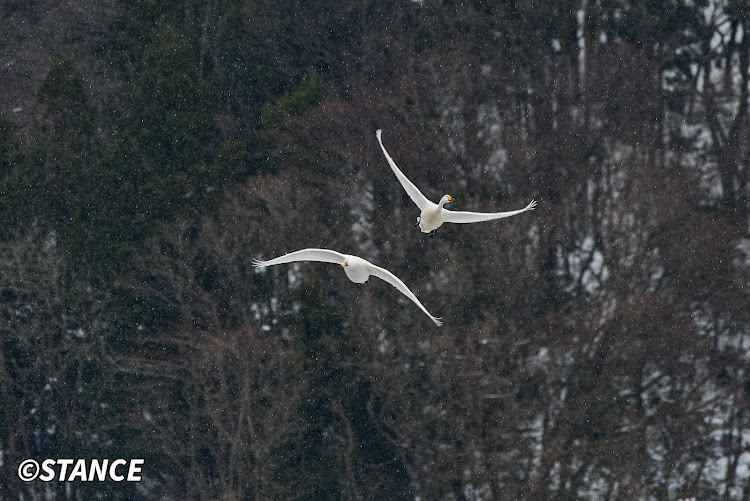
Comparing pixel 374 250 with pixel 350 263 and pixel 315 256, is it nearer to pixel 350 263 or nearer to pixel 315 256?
pixel 315 256

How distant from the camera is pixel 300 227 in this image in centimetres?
4328

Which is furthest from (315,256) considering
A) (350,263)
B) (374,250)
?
(374,250)

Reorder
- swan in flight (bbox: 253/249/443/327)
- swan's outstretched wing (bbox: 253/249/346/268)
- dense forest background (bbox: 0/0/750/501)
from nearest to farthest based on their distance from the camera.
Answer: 1. swan in flight (bbox: 253/249/443/327)
2. swan's outstretched wing (bbox: 253/249/346/268)
3. dense forest background (bbox: 0/0/750/501)

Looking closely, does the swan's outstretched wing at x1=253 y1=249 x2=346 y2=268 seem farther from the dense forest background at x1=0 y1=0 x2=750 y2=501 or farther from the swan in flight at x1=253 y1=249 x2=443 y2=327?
the dense forest background at x1=0 y1=0 x2=750 y2=501

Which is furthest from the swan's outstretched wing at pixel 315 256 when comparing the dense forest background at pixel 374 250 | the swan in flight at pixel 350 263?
the dense forest background at pixel 374 250

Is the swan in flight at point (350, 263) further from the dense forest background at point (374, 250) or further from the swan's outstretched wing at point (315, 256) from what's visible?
the dense forest background at point (374, 250)

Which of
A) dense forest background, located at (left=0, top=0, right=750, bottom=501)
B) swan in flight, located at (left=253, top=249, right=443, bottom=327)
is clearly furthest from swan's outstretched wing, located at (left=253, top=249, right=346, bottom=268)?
dense forest background, located at (left=0, top=0, right=750, bottom=501)

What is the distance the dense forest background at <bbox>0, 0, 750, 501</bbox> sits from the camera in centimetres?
4312

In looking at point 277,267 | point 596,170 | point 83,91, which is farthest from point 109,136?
point 596,170

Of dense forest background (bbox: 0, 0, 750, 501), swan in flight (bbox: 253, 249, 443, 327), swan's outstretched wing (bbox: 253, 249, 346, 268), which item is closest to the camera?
swan in flight (bbox: 253, 249, 443, 327)

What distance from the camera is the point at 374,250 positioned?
43906 millimetres

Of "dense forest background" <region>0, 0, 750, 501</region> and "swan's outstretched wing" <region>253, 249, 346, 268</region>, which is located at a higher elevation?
"dense forest background" <region>0, 0, 750, 501</region>

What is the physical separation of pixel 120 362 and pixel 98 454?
Answer: 152cm

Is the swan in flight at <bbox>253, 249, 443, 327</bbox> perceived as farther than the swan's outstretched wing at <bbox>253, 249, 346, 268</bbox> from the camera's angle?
No
